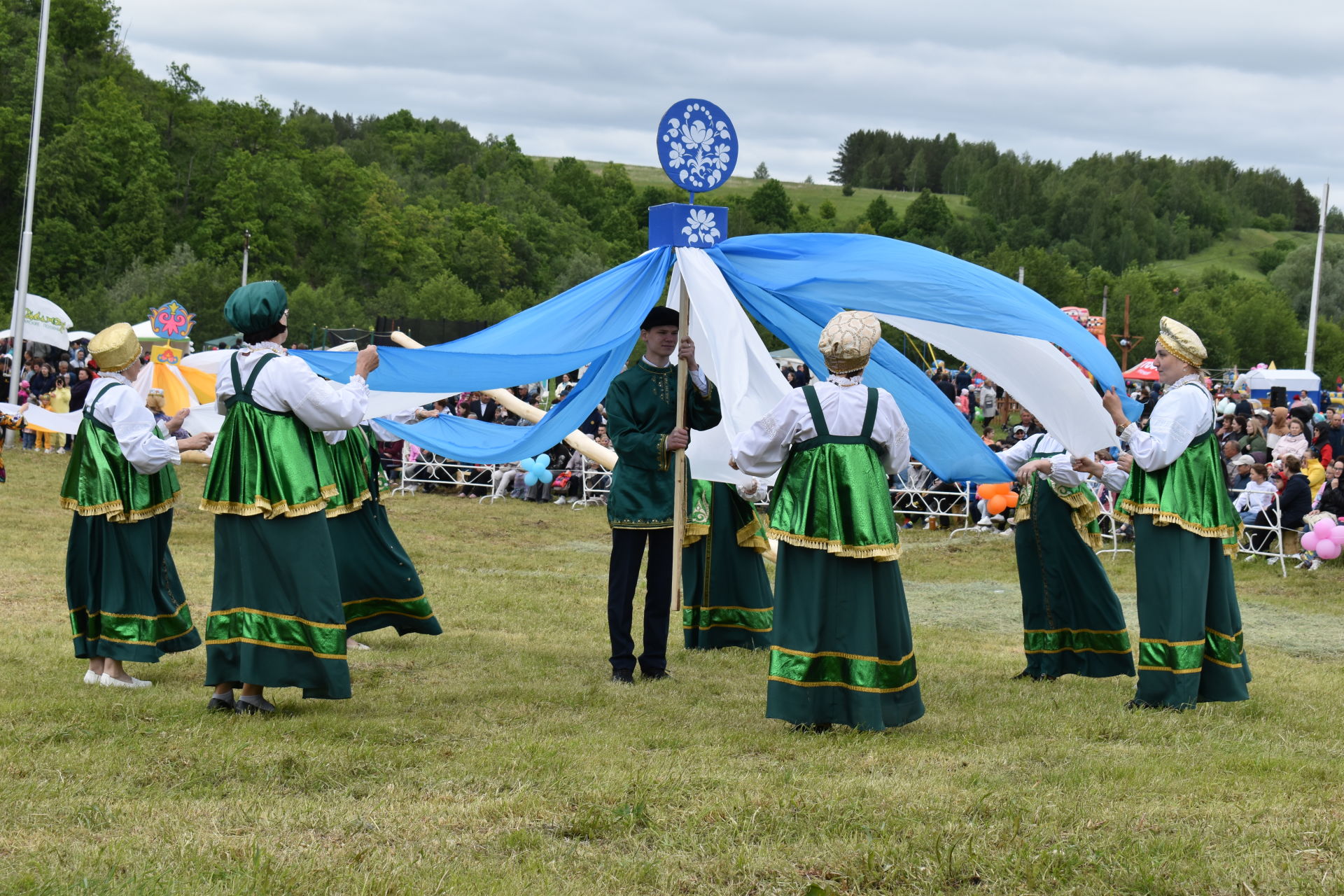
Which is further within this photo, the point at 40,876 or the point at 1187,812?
the point at 1187,812

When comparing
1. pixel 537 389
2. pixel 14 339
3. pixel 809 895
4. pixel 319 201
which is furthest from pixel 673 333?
pixel 319 201

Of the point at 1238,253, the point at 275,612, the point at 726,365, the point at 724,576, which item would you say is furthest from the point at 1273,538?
the point at 1238,253

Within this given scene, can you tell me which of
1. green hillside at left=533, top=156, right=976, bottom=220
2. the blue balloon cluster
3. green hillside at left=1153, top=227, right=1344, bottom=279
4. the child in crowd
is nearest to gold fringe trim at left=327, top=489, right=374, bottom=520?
the child in crowd

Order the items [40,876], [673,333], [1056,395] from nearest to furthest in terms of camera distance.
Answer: [40,876], [1056,395], [673,333]

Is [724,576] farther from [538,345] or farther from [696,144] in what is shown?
[696,144]

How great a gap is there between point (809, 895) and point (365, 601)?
4.37 metres

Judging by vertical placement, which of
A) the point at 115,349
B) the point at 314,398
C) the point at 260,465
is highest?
the point at 115,349

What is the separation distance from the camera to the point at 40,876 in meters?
3.71

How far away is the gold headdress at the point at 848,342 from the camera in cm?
570

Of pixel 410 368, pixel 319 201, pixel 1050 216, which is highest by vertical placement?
pixel 1050 216

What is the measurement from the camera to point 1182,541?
6.43 m

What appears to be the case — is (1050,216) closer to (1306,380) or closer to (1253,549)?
(1306,380)

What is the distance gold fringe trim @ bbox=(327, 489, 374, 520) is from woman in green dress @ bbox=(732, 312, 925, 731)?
2615mm

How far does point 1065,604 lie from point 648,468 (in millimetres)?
2539
